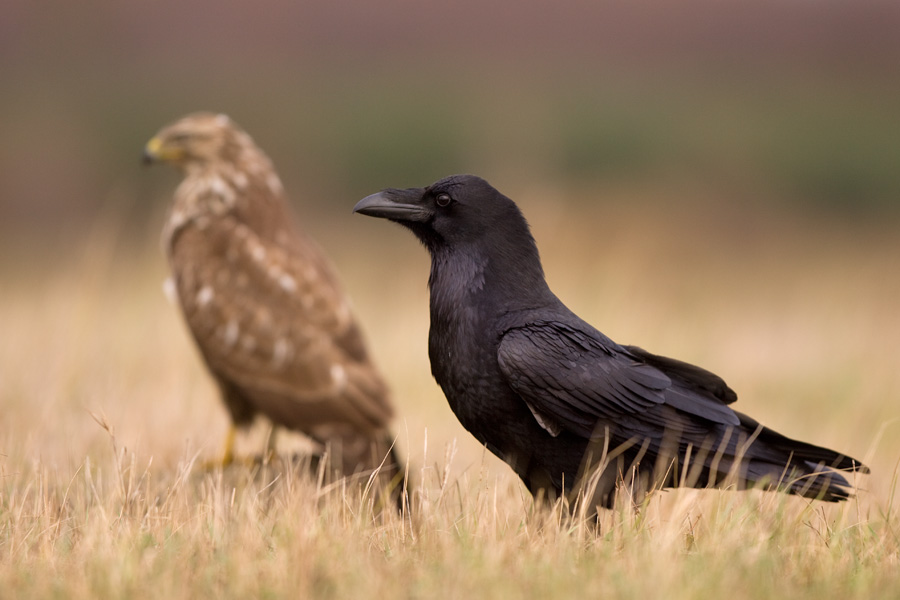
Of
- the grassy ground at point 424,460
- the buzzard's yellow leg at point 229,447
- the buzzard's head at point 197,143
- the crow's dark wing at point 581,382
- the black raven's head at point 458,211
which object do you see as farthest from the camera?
the buzzard's head at point 197,143

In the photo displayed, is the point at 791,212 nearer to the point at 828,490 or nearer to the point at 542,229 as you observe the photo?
the point at 542,229

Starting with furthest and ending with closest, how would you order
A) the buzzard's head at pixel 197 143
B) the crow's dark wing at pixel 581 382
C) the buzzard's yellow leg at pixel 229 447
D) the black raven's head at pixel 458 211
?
the buzzard's head at pixel 197 143 < the buzzard's yellow leg at pixel 229 447 < the black raven's head at pixel 458 211 < the crow's dark wing at pixel 581 382

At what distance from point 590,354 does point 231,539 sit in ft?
4.49

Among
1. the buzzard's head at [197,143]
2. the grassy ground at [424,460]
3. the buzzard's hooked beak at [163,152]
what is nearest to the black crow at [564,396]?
the grassy ground at [424,460]

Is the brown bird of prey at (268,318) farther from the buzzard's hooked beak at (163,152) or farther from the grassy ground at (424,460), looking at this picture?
the grassy ground at (424,460)

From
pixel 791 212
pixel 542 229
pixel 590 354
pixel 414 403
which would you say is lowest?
pixel 414 403

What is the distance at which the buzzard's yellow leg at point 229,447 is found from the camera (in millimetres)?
4914

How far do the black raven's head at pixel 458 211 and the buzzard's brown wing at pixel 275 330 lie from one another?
1.56 m

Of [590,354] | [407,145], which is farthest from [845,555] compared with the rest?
[407,145]

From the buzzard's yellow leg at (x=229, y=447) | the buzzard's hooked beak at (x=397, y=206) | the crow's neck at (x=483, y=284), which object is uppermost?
the buzzard's hooked beak at (x=397, y=206)

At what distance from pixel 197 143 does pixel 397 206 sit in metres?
2.48

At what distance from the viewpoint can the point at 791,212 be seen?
1781 centimetres

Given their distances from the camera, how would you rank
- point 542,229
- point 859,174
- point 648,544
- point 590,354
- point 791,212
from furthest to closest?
1. point 859,174
2. point 791,212
3. point 542,229
4. point 590,354
5. point 648,544

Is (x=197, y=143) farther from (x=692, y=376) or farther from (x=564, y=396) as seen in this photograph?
(x=692, y=376)
